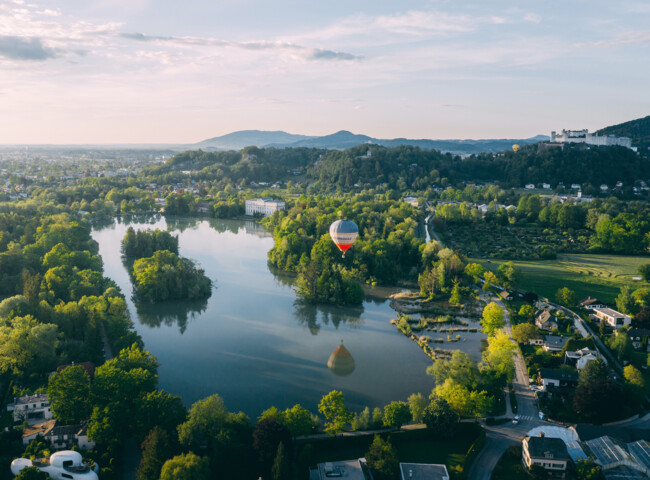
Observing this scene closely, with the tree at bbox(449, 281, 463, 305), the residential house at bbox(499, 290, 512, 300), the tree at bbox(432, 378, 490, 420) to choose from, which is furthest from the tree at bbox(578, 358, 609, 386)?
the residential house at bbox(499, 290, 512, 300)

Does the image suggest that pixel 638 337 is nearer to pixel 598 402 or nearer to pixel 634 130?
pixel 598 402

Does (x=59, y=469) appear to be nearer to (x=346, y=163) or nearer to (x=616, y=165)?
(x=346, y=163)

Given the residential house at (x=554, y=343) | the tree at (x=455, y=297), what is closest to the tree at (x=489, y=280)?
the tree at (x=455, y=297)

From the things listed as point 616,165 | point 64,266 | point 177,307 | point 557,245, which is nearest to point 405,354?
point 177,307

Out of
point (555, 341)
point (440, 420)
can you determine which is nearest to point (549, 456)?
point (440, 420)

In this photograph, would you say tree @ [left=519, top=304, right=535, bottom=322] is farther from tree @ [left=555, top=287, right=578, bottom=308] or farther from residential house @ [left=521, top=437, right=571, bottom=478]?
residential house @ [left=521, top=437, right=571, bottom=478]
